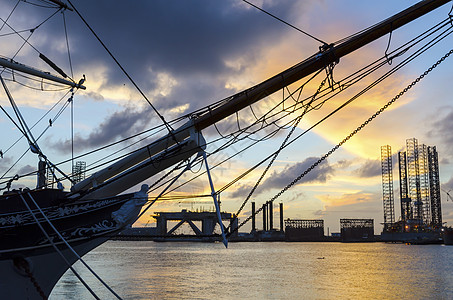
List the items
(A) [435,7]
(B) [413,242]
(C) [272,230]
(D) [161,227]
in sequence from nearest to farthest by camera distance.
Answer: (A) [435,7], (B) [413,242], (D) [161,227], (C) [272,230]

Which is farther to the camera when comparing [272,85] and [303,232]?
[303,232]

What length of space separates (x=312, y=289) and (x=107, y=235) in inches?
924

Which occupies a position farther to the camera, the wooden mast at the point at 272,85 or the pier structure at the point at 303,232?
the pier structure at the point at 303,232

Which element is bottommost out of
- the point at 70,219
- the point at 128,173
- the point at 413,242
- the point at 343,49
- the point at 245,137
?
the point at 413,242

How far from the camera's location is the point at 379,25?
36.8 feet

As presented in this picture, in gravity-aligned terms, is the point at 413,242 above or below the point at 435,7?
below

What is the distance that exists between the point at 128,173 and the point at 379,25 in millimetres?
7458

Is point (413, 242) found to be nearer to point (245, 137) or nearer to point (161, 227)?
point (161, 227)

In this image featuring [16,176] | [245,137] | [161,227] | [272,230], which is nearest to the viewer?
[245,137]

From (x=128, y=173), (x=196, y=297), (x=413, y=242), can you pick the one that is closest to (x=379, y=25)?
(x=128, y=173)

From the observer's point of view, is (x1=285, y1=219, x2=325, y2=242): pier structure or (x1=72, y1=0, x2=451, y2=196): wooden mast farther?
(x1=285, y1=219, x2=325, y2=242): pier structure

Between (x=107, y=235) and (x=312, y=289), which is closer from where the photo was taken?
(x=107, y=235)

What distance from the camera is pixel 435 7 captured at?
1105 cm

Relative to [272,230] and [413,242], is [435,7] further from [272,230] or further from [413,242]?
[272,230]
